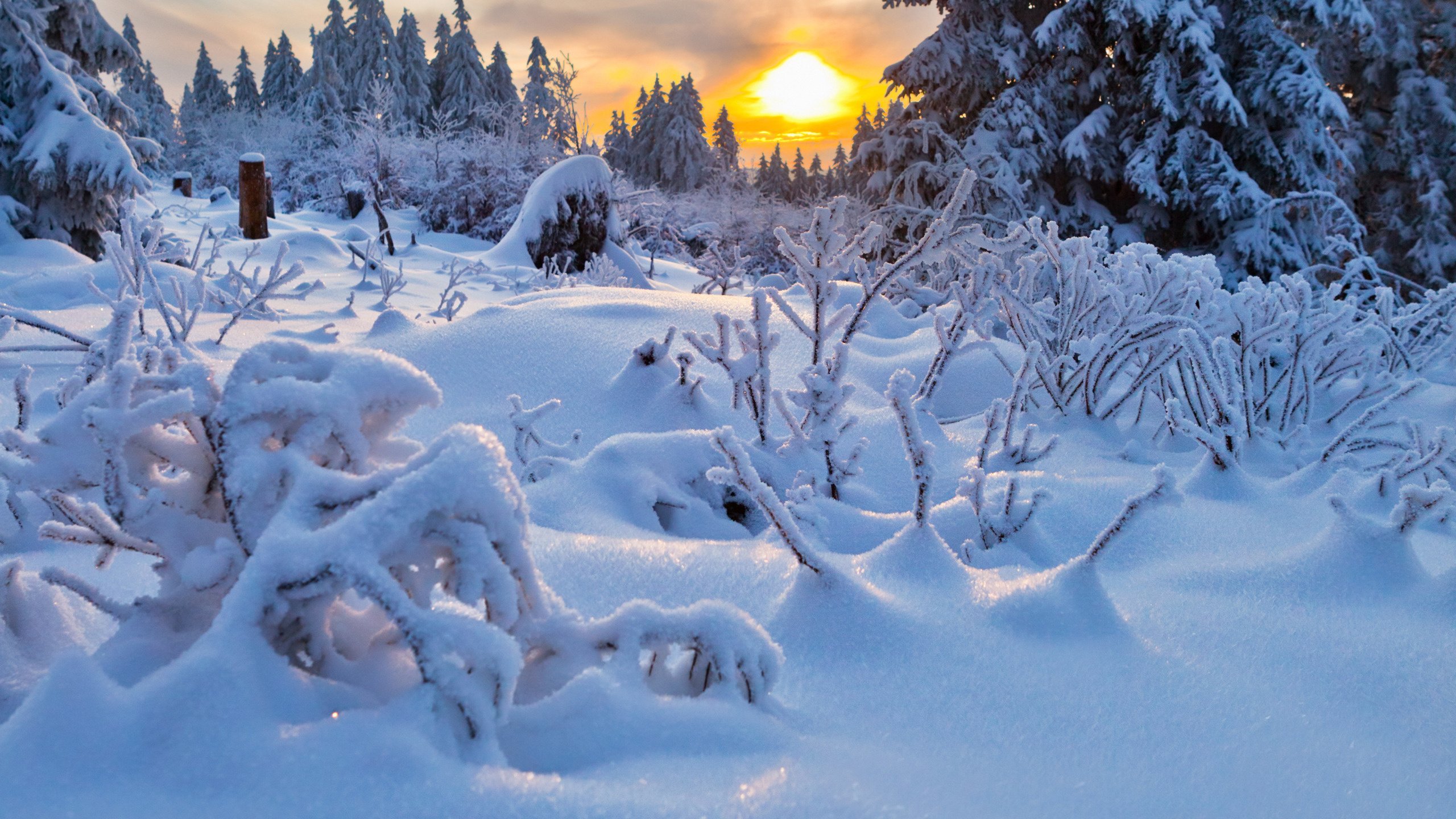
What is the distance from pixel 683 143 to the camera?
4478 cm

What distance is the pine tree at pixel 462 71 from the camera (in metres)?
45.6

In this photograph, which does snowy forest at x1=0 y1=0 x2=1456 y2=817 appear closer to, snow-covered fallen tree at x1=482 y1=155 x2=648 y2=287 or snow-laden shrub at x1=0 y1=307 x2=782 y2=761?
snow-laden shrub at x1=0 y1=307 x2=782 y2=761

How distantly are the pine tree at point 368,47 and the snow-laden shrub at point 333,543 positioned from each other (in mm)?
50073

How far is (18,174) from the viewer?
22.8 ft

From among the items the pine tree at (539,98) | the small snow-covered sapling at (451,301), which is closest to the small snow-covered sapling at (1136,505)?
the small snow-covered sapling at (451,301)

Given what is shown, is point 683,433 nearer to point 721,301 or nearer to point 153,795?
point 153,795

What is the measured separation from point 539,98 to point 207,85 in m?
30.1

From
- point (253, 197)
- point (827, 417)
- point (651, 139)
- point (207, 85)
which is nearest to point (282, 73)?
point (207, 85)

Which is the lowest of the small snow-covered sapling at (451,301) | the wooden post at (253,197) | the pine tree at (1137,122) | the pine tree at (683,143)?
the small snow-covered sapling at (451,301)

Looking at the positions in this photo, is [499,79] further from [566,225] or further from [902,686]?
[902,686]

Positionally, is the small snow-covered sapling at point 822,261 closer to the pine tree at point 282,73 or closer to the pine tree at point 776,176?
the pine tree at point 776,176

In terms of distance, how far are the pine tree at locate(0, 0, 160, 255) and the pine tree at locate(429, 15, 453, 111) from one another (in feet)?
143

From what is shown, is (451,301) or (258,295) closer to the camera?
(258,295)

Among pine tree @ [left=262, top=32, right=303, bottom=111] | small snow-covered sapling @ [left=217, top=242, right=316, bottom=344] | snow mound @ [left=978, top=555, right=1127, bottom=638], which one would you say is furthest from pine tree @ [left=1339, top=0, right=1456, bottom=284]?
pine tree @ [left=262, top=32, right=303, bottom=111]
